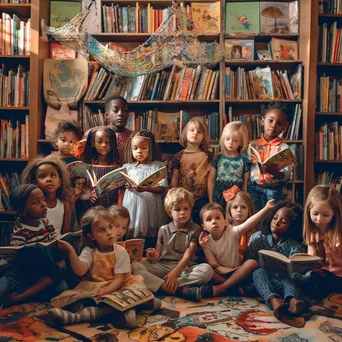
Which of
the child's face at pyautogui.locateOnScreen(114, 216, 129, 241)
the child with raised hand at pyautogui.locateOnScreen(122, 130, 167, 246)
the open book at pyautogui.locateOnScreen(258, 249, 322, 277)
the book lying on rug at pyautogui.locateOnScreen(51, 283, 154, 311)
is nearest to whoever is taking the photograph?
the book lying on rug at pyautogui.locateOnScreen(51, 283, 154, 311)

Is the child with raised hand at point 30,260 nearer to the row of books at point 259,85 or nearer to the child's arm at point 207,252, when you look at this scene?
the child's arm at point 207,252

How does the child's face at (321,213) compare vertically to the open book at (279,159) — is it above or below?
below

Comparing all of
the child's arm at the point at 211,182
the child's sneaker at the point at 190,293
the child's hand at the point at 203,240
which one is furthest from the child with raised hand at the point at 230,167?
the child's sneaker at the point at 190,293

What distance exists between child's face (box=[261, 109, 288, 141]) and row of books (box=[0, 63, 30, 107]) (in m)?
2.01

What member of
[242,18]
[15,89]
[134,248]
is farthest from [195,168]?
[15,89]

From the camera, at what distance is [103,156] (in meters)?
3.51

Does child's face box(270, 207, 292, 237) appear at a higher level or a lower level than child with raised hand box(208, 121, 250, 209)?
lower

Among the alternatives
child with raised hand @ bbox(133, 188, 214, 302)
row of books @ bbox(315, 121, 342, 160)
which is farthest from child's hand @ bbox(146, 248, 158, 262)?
row of books @ bbox(315, 121, 342, 160)

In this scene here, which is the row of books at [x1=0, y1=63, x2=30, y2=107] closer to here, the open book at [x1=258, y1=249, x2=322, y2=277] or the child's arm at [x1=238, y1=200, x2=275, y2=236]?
the child's arm at [x1=238, y1=200, x2=275, y2=236]

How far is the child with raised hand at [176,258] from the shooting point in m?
2.75

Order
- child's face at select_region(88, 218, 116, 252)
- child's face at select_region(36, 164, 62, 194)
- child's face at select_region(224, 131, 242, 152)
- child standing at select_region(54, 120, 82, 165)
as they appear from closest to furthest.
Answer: child's face at select_region(88, 218, 116, 252), child's face at select_region(36, 164, 62, 194), child's face at select_region(224, 131, 242, 152), child standing at select_region(54, 120, 82, 165)

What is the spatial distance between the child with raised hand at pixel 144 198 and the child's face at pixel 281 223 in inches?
35.4

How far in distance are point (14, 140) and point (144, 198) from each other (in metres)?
1.47

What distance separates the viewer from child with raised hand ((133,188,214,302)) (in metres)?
2.75
